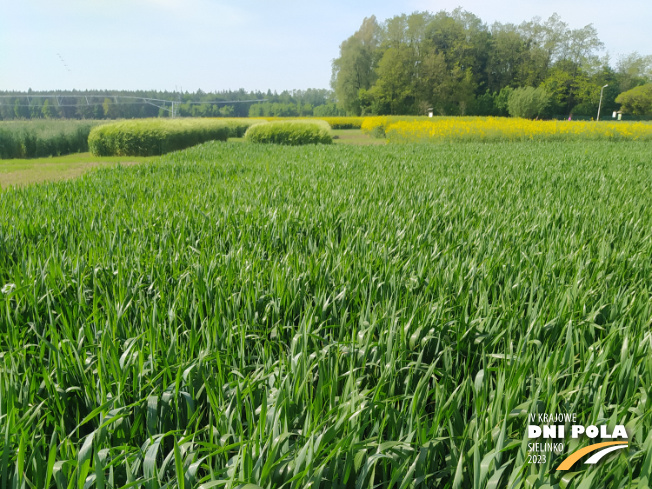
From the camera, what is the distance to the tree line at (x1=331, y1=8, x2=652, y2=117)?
52359 millimetres

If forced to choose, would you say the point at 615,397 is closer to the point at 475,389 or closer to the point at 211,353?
the point at 475,389

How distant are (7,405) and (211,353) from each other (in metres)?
0.56

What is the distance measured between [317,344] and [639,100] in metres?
67.2

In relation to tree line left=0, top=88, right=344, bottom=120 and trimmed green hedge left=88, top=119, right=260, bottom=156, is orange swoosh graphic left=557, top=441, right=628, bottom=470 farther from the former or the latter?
tree line left=0, top=88, right=344, bottom=120

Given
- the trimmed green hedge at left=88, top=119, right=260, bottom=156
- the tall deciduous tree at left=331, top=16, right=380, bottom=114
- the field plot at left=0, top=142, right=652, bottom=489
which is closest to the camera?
the field plot at left=0, top=142, right=652, bottom=489

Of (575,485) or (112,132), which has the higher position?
(112,132)

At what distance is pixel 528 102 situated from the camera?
4741 centimetres

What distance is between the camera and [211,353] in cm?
143

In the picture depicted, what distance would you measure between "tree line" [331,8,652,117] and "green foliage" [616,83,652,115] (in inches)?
128

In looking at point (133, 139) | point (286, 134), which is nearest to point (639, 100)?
point (286, 134)

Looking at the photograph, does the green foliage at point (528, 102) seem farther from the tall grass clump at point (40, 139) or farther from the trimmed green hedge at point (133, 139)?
the tall grass clump at point (40, 139)

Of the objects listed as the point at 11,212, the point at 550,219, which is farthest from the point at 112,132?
the point at 550,219

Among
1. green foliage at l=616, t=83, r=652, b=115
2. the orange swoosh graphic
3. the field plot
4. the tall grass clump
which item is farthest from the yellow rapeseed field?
green foliage at l=616, t=83, r=652, b=115

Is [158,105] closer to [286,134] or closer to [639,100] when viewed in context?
[286,134]
